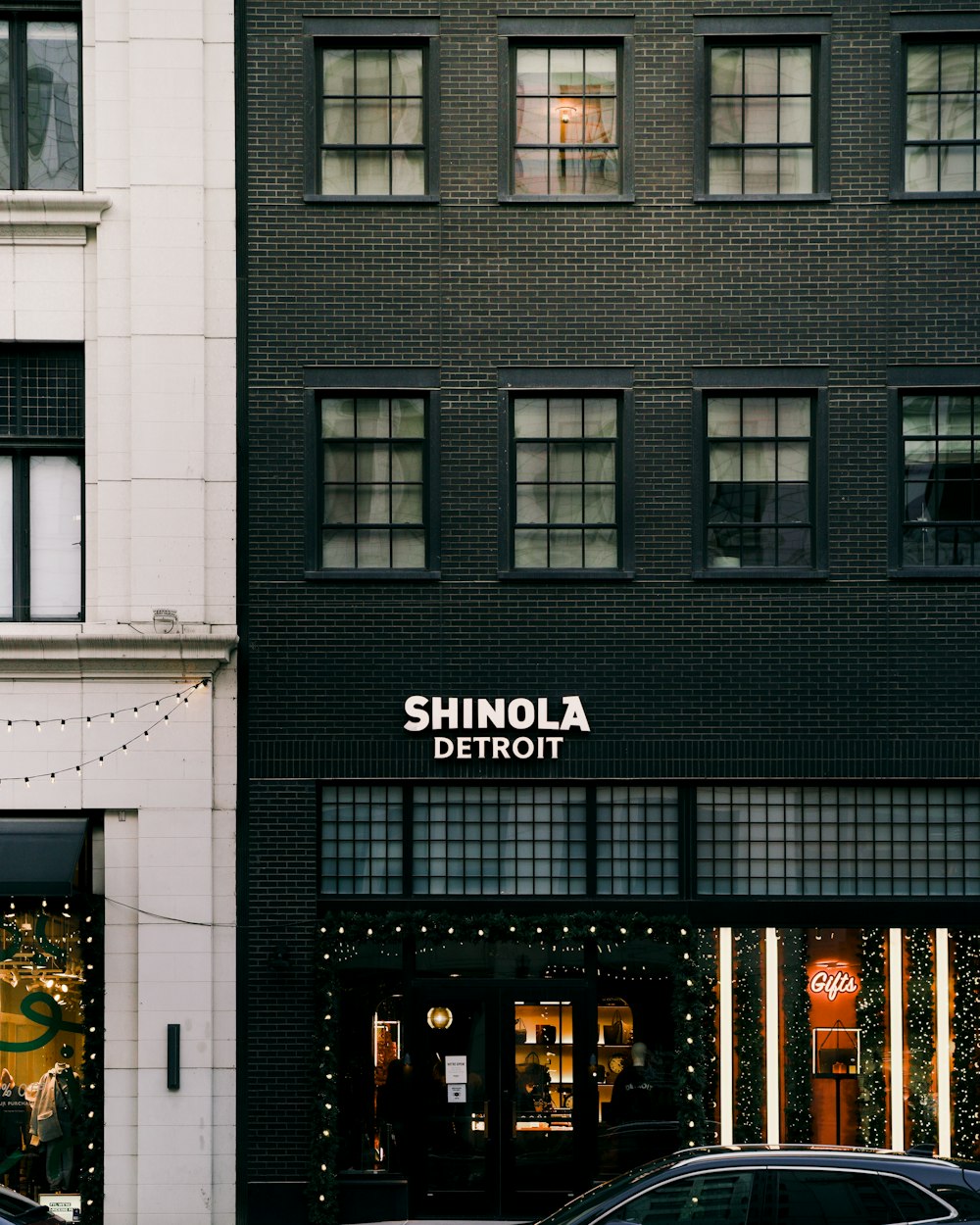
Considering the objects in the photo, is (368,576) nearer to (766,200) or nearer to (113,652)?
(113,652)

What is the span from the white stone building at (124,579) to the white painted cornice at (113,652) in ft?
0.09

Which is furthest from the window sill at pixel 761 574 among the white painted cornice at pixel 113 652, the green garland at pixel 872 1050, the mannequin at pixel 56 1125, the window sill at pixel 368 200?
the mannequin at pixel 56 1125

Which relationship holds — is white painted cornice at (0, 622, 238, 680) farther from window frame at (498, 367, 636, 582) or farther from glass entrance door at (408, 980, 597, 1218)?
glass entrance door at (408, 980, 597, 1218)

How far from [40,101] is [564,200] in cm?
582

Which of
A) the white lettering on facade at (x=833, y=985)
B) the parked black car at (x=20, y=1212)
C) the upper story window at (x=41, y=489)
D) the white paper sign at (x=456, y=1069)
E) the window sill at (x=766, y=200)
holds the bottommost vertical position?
the parked black car at (x=20, y=1212)

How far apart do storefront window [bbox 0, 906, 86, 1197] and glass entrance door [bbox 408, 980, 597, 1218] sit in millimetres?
3591

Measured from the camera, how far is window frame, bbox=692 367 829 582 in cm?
1627

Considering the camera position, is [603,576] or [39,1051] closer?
[39,1051]

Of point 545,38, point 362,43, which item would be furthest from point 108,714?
point 545,38

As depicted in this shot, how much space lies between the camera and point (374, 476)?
54.1ft

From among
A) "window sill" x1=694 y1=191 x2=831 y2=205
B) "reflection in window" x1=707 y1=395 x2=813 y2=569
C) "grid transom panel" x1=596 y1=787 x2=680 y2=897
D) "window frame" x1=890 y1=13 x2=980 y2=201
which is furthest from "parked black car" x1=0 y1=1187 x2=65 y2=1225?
"window frame" x1=890 y1=13 x2=980 y2=201

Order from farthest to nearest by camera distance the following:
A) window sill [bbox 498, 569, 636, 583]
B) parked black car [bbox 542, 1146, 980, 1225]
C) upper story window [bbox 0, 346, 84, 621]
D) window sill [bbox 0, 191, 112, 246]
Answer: upper story window [bbox 0, 346, 84, 621], window sill [bbox 498, 569, 636, 583], window sill [bbox 0, 191, 112, 246], parked black car [bbox 542, 1146, 980, 1225]

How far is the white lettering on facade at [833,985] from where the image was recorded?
52.4ft

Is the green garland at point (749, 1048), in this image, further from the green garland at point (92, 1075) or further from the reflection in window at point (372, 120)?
the reflection in window at point (372, 120)
